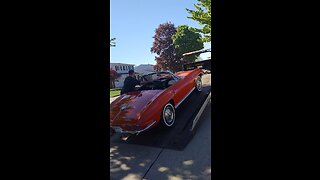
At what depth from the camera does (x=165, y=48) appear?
2578cm

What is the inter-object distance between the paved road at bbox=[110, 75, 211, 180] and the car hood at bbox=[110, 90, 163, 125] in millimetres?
516

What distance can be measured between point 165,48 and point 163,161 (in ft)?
76.2

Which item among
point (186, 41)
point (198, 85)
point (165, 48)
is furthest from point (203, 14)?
point (165, 48)

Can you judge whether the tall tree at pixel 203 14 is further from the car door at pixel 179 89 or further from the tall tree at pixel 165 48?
the tall tree at pixel 165 48

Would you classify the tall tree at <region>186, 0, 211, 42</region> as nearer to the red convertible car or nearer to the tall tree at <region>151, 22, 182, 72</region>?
the red convertible car

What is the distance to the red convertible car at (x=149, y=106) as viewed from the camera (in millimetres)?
3885

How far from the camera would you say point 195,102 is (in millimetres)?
5562

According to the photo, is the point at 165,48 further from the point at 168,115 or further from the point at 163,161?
the point at 163,161

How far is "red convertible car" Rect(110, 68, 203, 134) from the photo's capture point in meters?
3.88

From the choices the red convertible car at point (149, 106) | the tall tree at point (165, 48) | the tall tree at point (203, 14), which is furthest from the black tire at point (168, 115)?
the tall tree at point (165, 48)

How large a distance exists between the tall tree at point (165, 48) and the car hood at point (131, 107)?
18.8 metres
